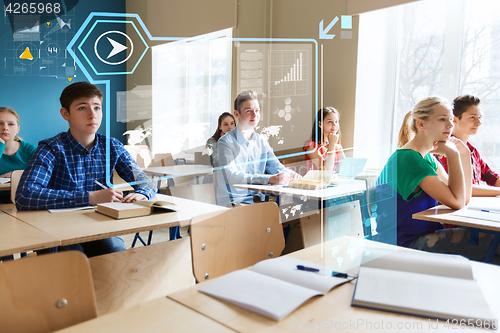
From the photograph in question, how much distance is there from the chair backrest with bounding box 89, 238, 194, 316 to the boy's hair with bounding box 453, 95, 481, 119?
1.77 metres

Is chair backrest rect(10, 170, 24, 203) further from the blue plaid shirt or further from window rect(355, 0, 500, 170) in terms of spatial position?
window rect(355, 0, 500, 170)

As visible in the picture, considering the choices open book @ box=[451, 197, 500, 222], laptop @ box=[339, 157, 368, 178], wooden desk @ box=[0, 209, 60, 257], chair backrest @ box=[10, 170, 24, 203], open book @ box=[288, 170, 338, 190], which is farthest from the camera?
laptop @ box=[339, 157, 368, 178]

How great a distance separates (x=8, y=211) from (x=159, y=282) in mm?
659

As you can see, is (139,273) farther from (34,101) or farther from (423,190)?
(34,101)

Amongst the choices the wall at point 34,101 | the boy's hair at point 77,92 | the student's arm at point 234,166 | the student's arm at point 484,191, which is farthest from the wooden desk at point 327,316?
the wall at point 34,101

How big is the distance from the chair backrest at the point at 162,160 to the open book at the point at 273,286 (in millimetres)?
1618

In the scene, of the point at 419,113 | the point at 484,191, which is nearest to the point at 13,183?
the point at 419,113

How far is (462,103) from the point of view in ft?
7.41

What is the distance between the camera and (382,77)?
116 inches

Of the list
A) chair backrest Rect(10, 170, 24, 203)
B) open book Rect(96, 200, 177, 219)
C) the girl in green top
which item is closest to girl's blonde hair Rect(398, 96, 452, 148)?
open book Rect(96, 200, 177, 219)

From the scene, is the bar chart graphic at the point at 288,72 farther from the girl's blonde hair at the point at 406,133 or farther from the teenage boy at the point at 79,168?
the teenage boy at the point at 79,168

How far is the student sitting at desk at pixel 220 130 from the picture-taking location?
9.51 feet

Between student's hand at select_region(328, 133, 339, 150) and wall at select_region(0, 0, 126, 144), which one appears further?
wall at select_region(0, 0, 126, 144)

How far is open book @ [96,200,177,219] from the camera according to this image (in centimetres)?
139
